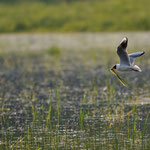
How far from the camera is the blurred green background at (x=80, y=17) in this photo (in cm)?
5653

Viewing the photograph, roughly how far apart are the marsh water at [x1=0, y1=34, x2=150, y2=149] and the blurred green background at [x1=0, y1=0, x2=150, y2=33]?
90.4ft

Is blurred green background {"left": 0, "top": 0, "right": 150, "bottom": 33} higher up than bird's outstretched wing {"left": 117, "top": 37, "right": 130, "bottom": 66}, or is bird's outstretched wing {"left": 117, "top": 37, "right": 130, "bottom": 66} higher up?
blurred green background {"left": 0, "top": 0, "right": 150, "bottom": 33}

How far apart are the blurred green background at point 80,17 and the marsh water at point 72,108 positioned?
1085 inches

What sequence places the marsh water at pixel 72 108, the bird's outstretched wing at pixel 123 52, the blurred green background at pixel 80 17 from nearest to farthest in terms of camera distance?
the bird's outstretched wing at pixel 123 52, the marsh water at pixel 72 108, the blurred green background at pixel 80 17

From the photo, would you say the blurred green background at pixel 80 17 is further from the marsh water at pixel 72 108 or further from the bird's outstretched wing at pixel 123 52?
the bird's outstretched wing at pixel 123 52

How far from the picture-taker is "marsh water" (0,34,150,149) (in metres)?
12.4

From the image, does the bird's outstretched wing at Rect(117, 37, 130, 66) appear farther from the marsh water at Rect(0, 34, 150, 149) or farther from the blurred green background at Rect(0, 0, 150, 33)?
the blurred green background at Rect(0, 0, 150, 33)

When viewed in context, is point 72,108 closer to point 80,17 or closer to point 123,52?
point 123,52

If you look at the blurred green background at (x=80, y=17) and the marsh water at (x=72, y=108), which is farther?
the blurred green background at (x=80, y=17)

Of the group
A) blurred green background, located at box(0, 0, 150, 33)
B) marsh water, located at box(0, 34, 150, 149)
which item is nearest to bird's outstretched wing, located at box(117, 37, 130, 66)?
marsh water, located at box(0, 34, 150, 149)

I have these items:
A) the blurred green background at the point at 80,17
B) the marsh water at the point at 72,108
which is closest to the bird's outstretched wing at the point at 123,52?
the marsh water at the point at 72,108

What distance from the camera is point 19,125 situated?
1424 cm

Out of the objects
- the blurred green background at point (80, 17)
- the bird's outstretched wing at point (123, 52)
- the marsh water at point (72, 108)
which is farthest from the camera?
the blurred green background at point (80, 17)

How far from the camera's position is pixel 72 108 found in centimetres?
1625
